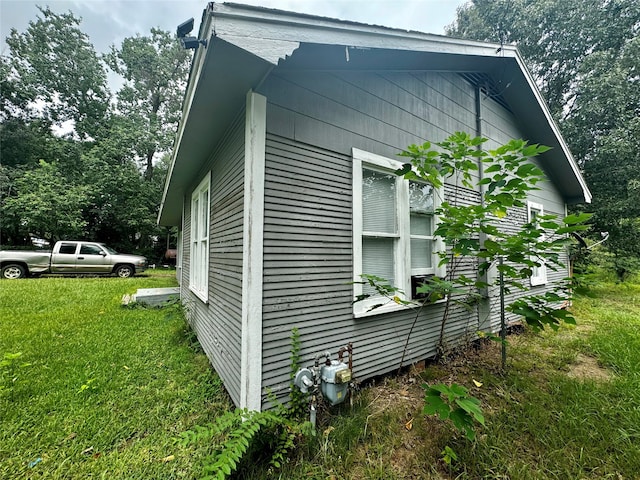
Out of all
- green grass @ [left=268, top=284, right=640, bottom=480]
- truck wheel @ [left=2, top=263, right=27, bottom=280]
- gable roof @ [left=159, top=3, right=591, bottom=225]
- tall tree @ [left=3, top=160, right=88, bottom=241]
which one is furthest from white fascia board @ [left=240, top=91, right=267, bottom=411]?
tall tree @ [left=3, top=160, right=88, bottom=241]

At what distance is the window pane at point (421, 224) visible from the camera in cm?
336

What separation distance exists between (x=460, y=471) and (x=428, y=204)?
270cm

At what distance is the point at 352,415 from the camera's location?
87.8 inches

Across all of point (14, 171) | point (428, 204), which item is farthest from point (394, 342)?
point (14, 171)

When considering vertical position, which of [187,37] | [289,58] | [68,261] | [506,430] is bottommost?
[506,430]

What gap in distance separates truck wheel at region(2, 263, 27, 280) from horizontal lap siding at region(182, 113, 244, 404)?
11.0 metres

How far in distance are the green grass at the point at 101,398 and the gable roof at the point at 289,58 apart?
270 cm

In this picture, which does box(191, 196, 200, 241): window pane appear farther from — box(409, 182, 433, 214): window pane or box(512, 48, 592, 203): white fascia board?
box(512, 48, 592, 203): white fascia board

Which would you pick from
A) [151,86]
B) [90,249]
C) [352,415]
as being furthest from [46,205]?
[352,415]

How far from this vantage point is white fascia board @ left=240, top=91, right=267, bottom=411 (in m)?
2.02

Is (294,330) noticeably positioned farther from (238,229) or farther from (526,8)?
(526,8)

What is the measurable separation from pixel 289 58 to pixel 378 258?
2089 mm

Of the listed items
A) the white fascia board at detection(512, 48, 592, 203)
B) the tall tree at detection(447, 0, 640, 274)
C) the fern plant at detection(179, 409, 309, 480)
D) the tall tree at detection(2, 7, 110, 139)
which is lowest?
the fern plant at detection(179, 409, 309, 480)

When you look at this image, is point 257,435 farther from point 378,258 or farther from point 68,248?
point 68,248
